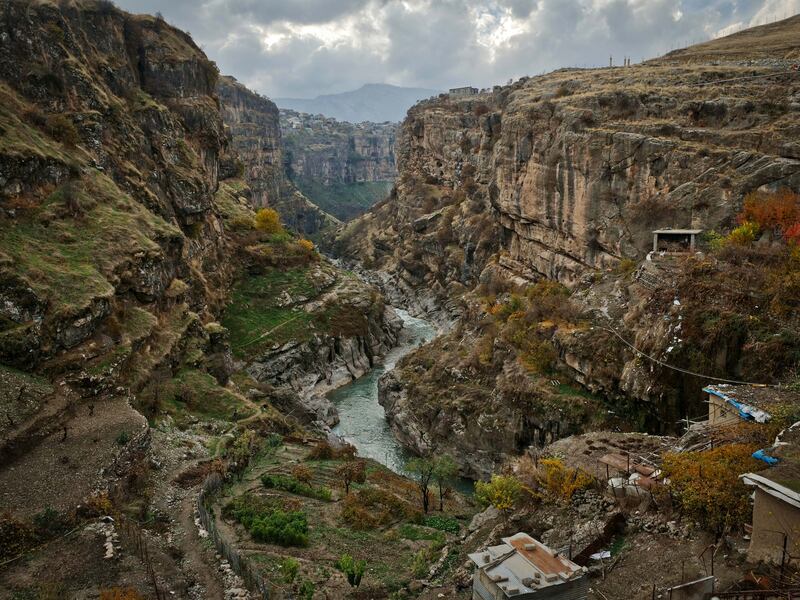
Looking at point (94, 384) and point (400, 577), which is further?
point (94, 384)

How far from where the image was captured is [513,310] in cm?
4819

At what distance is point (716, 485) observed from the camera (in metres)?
14.9

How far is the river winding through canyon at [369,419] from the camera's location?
4425 cm

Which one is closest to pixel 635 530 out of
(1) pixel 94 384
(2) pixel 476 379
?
(1) pixel 94 384

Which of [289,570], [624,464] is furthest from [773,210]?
[289,570]

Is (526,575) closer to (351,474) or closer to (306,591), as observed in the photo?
(306,591)

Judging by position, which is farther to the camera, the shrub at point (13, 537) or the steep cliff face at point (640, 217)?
the steep cliff face at point (640, 217)

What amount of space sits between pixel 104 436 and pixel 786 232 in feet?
115

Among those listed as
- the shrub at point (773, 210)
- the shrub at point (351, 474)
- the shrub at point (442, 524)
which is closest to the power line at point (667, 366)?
the shrub at point (773, 210)

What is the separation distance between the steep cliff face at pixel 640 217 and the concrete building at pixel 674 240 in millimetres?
2298

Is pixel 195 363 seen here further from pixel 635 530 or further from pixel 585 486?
pixel 635 530

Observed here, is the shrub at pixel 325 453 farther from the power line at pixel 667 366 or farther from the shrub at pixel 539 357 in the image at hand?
the power line at pixel 667 366

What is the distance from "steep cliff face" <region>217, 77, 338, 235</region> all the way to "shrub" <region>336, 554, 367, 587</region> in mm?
110733

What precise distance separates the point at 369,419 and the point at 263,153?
340ft
